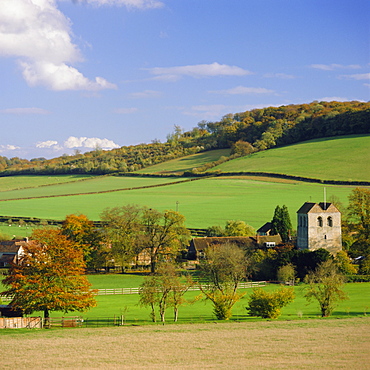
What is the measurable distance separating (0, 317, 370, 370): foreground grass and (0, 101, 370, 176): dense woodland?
390 feet

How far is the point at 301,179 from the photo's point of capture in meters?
120

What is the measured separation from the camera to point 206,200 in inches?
4257

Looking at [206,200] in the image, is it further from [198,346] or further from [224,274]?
[198,346]

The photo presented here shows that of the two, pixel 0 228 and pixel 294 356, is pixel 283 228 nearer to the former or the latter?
pixel 0 228

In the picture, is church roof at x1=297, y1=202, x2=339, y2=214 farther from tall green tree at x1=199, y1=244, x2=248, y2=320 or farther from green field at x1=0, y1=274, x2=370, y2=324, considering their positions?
tall green tree at x1=199, y1=244, x2=248, y2=320

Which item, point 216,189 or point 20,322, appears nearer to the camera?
point 20,322

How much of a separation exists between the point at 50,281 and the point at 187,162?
389ft

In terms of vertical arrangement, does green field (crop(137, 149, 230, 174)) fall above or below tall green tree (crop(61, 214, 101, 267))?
above

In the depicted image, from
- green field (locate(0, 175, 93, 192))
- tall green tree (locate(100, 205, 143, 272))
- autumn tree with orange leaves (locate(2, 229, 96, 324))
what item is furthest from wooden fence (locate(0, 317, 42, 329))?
green field (locate(0, 175, 93, 192))

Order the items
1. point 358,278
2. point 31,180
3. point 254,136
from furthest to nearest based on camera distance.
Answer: point 254,136
point 31,180
point 358,278

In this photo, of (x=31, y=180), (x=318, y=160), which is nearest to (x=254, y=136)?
(x=318, y=160)

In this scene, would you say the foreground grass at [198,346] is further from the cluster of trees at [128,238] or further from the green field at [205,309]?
the cluster of trees at [128,238]

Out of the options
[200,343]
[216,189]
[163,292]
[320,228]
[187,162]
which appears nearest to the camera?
[200,343]

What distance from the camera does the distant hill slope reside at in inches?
4794
